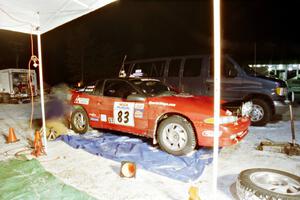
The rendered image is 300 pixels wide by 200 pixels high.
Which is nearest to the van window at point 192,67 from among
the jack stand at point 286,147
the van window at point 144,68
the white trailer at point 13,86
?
the van window at point 144,68

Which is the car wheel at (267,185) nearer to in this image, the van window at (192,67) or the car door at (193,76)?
the car door at (193,76)

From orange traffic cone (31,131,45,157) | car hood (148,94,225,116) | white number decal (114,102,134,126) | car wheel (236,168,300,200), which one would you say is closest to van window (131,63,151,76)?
white number decal (114,102,134,126)

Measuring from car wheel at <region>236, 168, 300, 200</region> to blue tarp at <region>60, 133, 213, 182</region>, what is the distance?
911mm

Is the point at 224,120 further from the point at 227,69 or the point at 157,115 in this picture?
the point at 227,69

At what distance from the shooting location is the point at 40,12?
16.9 feet

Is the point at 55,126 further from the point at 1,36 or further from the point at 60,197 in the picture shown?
the point at 1,36

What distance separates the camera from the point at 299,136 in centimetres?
641

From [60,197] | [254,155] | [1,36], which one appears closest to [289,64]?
[254,155]

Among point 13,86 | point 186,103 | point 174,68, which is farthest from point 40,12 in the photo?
point 13,86

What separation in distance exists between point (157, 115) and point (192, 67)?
337cm

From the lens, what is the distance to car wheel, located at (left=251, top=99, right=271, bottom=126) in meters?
7.54

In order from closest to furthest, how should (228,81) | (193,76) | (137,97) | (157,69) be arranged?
(137,97) < (228,81) < (193,76) < (157,69)

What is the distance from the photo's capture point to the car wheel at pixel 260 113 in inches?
297

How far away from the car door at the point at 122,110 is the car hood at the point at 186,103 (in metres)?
0.37
